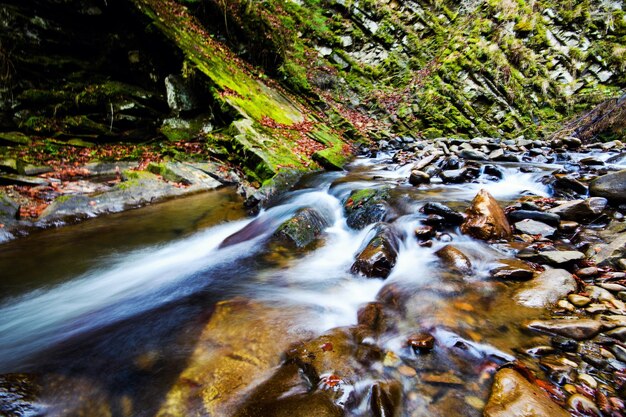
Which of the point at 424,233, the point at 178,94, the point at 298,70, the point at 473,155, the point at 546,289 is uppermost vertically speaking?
the point at 298,70

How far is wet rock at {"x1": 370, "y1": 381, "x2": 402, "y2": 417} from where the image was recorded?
1912 mm

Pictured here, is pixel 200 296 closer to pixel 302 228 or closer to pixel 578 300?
pixel 302 228

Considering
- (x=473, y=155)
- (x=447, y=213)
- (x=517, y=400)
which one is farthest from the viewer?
(x=473, y=155)

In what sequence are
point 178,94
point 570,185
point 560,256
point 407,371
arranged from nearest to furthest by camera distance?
point 407,371
point 560,256
point 570,185
point 178,94

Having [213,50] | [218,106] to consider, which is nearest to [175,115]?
[218,106]

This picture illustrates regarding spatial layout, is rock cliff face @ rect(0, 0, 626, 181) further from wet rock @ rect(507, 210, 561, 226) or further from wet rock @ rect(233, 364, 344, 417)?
wet rock @ rect(233, 364, 344, 417)

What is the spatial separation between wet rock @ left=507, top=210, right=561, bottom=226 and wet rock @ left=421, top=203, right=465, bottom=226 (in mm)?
906

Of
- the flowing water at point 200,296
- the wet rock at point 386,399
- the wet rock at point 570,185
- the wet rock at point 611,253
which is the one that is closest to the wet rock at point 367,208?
the flowing water at point 200,296

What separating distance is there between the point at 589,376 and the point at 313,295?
2405mm

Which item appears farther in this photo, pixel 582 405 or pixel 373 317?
pixel 373 317

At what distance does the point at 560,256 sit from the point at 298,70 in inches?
619

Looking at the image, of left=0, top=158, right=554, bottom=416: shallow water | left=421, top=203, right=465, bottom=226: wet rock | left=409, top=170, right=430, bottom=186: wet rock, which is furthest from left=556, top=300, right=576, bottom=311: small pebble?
left=409, top=170, right=430, bottom=186: wet rock

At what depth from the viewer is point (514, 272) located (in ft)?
10.6

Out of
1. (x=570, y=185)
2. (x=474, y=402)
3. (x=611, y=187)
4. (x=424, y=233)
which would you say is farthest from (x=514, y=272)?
(x=570, y=185)
